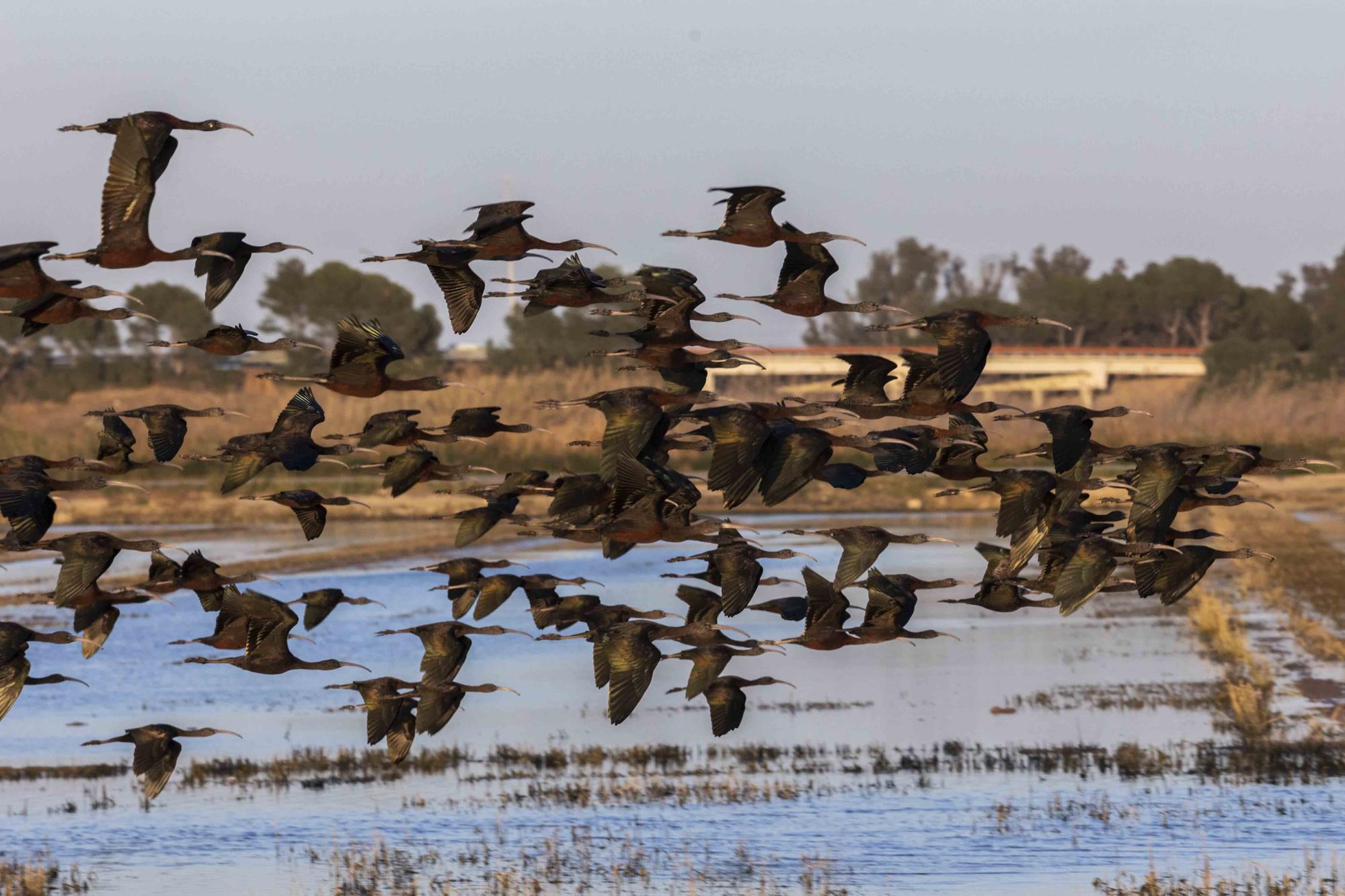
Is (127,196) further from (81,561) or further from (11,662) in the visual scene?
(11,662)

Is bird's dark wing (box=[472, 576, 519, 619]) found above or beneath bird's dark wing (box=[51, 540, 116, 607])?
beneath

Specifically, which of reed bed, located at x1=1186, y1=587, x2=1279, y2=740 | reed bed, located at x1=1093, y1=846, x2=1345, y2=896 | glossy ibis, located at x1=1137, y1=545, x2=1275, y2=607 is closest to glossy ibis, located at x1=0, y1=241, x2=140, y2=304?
glossy ibis, located at x1=1137, y1=545, x2=1275, y2=607

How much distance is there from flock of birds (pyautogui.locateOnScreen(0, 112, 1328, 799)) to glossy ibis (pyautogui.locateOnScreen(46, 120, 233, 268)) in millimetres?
11

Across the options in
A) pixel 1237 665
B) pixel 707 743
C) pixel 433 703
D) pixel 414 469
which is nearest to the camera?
pixel 414 469

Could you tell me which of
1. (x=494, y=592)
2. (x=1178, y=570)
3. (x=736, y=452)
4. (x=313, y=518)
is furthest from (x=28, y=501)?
(x=1178, y=570)

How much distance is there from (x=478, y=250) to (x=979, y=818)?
10859mm

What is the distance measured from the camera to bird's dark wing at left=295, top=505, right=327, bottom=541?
13.7 m

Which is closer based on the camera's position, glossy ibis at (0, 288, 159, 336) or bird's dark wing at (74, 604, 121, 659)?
glossy ibis at (0, 288, 159, 336)

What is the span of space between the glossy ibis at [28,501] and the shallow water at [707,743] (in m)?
7.27

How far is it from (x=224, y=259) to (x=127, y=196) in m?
1.39

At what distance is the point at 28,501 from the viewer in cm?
1236

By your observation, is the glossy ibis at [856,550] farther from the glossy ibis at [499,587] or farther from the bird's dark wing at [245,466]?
the bird's dark wing at [245,466]

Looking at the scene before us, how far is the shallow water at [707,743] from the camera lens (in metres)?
19.6

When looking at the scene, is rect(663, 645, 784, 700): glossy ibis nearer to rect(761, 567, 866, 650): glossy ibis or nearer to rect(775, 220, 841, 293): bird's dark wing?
rect(761, 567, 866, 650): glossy ibis
